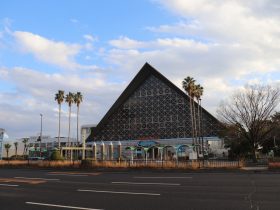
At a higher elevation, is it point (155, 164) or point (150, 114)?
point (150, 114)

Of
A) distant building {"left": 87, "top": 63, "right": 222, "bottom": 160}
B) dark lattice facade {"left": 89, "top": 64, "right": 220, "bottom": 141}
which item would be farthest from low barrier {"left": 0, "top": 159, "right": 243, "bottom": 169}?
dark lattice facade {"left": 89, "top": 64, "right": 220, "bottom": 141}

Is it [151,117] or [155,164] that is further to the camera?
[151,117]

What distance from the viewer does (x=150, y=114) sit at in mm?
85875

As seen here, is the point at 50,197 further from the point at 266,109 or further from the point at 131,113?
the point at 131,113

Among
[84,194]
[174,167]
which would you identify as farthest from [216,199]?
[174,167]

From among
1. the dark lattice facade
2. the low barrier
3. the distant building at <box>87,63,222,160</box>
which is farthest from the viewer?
the dark lattice facade

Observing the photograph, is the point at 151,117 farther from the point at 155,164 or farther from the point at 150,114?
the point at 155,164

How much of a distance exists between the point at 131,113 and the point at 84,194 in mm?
75512

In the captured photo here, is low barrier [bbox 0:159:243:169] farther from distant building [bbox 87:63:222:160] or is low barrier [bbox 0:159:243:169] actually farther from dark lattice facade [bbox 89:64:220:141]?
dark lattice facade [bbox 89:64:220:141]

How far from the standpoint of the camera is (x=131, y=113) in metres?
89.8

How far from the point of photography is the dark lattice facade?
8288cm

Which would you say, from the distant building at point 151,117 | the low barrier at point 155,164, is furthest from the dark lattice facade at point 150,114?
the low barrier at point 155,164

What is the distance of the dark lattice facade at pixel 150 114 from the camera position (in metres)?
82.9

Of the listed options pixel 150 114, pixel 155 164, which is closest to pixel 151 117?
pixel 150 114
